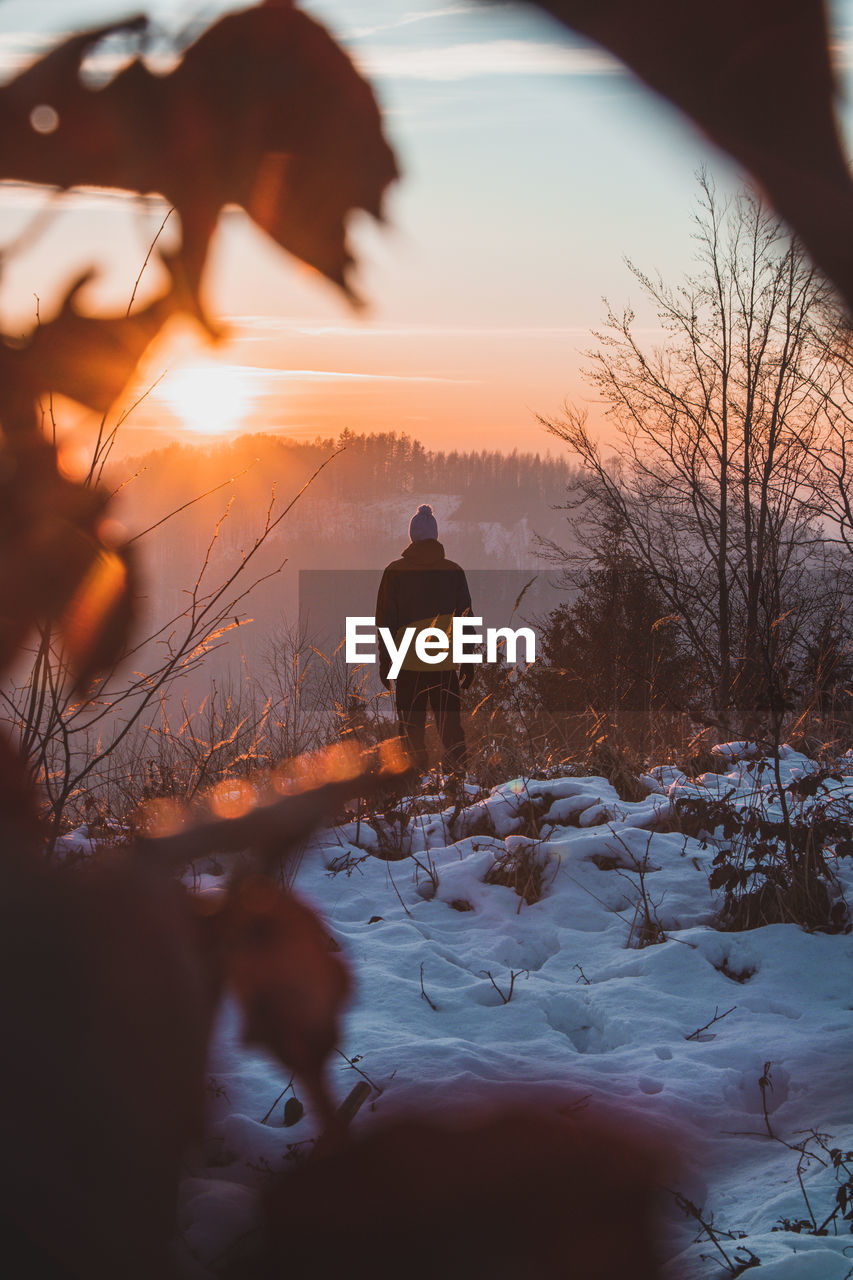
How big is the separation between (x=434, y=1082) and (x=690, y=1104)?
0.52 m

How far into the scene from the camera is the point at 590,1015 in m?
2.37

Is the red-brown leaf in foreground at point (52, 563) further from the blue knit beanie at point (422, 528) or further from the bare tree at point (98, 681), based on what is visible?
the blue knit beanie at point (422, 528)

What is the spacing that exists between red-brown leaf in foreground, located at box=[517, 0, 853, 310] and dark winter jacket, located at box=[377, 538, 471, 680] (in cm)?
675

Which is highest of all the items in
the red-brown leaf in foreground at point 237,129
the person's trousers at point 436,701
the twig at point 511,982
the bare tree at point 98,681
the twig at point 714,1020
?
the red-brown leaf in foreground at point 237,129

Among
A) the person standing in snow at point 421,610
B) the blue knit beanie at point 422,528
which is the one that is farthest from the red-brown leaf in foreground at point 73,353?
the blue knit beanie at point 422,528

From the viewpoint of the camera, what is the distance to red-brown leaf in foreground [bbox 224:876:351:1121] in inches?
18.2

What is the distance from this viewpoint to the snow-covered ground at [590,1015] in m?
1.47

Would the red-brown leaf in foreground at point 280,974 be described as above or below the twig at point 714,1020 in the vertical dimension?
above

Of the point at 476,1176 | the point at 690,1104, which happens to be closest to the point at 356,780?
the point at 476,1176

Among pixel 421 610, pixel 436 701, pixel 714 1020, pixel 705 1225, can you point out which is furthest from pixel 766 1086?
pixel 421 610

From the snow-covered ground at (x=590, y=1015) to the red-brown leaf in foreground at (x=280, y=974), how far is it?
0.02 metres

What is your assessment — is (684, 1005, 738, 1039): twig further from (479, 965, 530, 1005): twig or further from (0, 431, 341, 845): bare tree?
(0, 431, 341, 845): bare tree

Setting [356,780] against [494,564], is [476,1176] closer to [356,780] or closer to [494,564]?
[356,780]

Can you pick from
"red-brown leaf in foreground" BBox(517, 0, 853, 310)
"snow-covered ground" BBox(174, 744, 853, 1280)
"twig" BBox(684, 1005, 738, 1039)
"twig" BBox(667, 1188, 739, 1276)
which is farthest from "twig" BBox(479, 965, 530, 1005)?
"red-brown leaf in foreground" BBox(517, 0, 853, 310)
